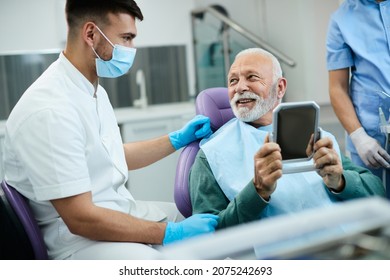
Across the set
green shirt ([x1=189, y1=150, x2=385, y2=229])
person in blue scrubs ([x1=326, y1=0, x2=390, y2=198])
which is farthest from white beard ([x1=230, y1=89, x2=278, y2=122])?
person in blue scrubs ([x1=326, y1=0, x2=390, y2=198])

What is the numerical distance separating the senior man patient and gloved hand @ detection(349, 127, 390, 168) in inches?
3.7

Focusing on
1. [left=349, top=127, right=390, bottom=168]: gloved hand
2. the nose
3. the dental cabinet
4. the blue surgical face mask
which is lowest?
the dental cabinet

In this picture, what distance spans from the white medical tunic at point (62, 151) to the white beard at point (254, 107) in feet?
1.30

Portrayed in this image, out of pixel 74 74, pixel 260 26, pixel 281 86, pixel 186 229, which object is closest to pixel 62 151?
pixel 74 74

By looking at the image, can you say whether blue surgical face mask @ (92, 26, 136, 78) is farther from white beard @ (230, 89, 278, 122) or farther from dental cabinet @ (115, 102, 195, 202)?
dental cabinet @ (115, 102, 195, 202)

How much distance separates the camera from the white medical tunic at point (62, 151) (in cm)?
123

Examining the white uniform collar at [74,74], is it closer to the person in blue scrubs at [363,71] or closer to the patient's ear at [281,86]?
the patient's ear at [281,86]

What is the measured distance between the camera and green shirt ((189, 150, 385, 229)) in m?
1.36

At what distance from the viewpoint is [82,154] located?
1282 mm

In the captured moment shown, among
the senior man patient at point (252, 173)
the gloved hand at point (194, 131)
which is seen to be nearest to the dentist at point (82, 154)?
the senior man patient at point (252, 173)

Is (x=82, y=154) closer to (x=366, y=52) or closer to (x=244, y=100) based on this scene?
(x=244, y=100)
